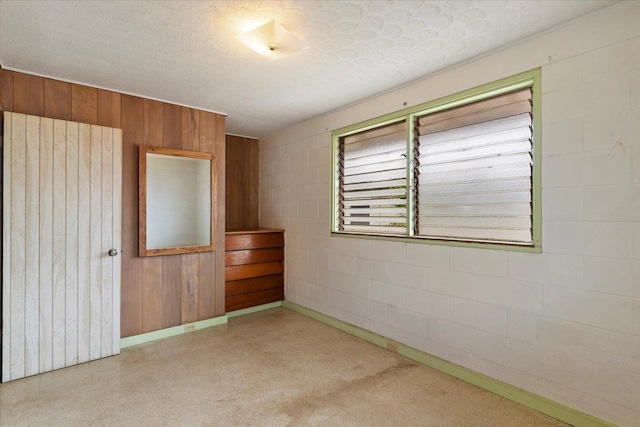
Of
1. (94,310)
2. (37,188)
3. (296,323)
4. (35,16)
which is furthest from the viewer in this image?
(296,323)

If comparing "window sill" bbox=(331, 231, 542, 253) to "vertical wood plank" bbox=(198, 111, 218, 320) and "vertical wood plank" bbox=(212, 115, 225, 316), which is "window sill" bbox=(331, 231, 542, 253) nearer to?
"vertical wood plank" bbox=(212, 115, 225, 316)

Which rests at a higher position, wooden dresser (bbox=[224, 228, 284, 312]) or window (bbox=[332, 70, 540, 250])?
window (bbox=[332, 70, 540, 250])

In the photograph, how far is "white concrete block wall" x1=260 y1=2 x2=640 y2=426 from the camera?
1.92 metres

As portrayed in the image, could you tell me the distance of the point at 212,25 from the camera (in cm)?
215

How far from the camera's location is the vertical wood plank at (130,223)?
3.36 meters

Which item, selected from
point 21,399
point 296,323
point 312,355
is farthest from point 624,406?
point 21,399

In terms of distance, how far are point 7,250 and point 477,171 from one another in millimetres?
3875

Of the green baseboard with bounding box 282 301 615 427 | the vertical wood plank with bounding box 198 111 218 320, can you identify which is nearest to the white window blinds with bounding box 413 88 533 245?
the green baseboard with bounding box 282 301 615 427

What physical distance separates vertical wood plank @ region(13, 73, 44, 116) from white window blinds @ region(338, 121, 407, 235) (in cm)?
295

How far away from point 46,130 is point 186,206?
141cm

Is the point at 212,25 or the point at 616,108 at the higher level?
the point at 212,25

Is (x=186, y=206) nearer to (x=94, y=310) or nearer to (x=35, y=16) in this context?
(x=94, y=310)

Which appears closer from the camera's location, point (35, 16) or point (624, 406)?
point (624, 406)

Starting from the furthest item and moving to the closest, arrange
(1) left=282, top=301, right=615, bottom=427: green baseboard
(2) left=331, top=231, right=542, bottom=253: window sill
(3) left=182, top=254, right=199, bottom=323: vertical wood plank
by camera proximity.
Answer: (3) left=182, top=254, right=199, bottom=323: vertical wood plank < (2) left=331, top=231, right=542, bottom=253: window sill < (1) left=282, top=301, right=615, bottom=427: green baseboard
